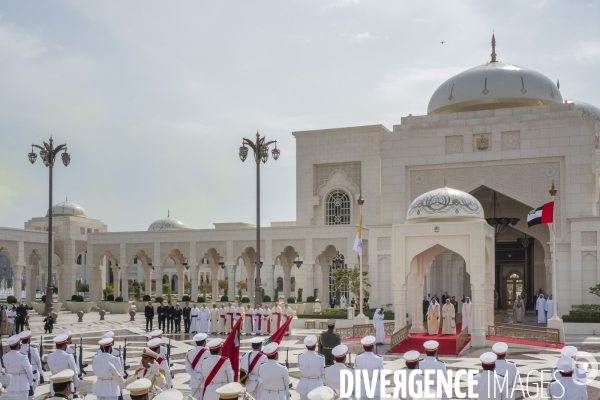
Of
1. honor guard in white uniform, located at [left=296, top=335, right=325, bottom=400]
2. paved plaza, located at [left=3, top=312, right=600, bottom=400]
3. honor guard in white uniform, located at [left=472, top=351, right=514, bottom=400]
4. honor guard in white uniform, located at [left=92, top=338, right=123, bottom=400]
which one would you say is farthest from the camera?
paved plaza, located at [left=3, top=312, right=600, bottom=400]

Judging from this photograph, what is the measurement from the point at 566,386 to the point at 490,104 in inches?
948

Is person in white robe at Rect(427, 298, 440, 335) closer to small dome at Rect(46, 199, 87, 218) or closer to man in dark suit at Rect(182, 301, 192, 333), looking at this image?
man in dark suit at Rect(182, 301, 192, 333)

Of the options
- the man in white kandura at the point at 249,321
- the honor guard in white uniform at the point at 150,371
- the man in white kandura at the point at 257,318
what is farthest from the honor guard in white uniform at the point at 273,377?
the man in white kandura at the point at 249,321

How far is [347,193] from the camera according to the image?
37906mm

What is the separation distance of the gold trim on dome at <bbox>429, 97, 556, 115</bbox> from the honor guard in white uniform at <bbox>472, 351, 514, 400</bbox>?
77.2ft

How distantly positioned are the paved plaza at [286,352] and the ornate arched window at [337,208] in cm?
1345

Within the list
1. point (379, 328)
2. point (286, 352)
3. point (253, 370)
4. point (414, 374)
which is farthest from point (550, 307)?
point (253, 370)

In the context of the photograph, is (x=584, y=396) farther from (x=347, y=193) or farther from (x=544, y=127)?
(x=347, y=193)

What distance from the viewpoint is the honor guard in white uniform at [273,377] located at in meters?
8.20

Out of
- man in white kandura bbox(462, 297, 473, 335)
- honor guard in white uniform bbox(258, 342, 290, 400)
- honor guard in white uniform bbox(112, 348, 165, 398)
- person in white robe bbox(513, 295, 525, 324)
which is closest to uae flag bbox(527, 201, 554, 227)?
man in white kandura bbox(462, 297, 473, 335)

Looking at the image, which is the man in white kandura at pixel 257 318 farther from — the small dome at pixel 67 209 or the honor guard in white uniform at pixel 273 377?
the small dome at pixel 67 209

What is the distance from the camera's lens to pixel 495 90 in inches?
1177

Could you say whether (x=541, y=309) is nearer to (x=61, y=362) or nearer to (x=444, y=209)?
(x=444, y=209)

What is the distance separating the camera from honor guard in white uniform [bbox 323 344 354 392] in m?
8.73
